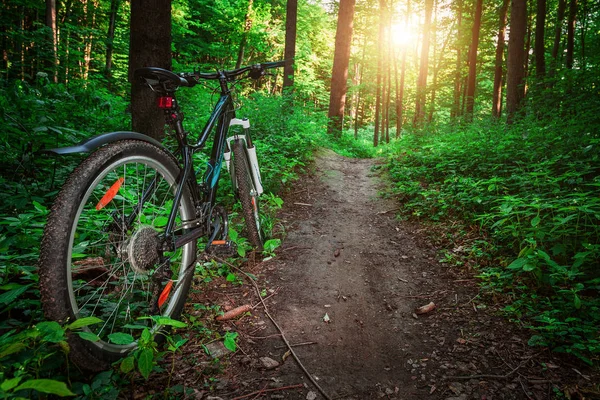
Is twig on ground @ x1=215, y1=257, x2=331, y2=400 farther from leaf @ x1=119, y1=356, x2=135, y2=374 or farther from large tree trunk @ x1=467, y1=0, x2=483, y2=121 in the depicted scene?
large tree trunk @ x1=467, y1=0, x2=483, y2=121

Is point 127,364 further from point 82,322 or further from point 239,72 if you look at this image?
point 239,72

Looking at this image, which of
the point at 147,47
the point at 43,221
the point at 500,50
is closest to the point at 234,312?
the point at 43,221

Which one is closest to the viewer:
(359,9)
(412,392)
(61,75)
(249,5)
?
(412,392)

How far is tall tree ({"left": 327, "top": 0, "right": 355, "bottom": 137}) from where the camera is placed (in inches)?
454

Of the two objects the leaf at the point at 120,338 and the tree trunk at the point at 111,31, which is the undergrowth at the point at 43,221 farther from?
the tree trunk at the point at 111,31

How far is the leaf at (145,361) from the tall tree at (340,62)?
11957 mm

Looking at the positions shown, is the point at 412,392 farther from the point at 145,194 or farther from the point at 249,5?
the point at 249,5

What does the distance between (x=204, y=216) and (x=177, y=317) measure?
0.77 meters

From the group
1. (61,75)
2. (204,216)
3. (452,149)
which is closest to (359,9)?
(452,149)

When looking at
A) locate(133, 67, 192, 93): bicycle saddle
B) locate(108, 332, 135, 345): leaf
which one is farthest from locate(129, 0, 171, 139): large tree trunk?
locate(108, 332, 135, 345): leaf

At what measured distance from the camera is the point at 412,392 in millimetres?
1893

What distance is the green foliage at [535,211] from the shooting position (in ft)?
7.54

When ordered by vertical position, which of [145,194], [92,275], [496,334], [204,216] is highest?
[145,194]

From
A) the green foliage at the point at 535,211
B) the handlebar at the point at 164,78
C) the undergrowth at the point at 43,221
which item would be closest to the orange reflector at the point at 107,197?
the undergrowth at the point at 43,221
